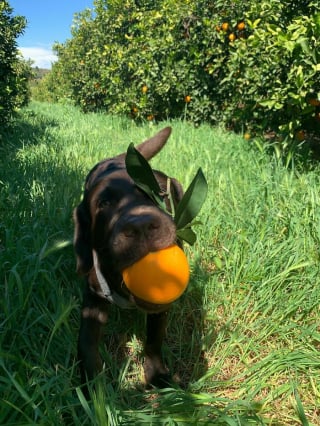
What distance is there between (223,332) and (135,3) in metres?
9.08

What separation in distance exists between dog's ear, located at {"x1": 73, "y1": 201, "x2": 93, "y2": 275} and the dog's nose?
63 centimetres

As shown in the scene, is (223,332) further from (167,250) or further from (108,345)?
(167,250)

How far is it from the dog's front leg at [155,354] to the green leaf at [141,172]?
654 mm

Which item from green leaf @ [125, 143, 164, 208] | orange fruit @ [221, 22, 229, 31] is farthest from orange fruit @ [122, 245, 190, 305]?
orange fruit @ [221, 22, 229, 31]

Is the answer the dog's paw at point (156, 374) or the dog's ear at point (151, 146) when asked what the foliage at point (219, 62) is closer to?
the dog's ear at point (151, 146)

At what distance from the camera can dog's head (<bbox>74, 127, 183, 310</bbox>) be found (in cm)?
133

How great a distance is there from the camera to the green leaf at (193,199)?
1.41m

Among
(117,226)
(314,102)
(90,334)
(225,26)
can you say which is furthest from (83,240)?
(225,26)

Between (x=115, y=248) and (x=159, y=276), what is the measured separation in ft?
0.74

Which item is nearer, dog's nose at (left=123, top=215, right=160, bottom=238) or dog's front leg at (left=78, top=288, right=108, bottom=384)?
dog's nose at (left=123, top=215, right=160, bottom=238)

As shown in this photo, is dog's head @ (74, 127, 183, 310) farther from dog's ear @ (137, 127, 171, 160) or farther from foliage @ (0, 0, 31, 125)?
foliage @ (0, 0, 31, 125)

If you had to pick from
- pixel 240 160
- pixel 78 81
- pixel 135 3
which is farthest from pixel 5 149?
pixel 78 81

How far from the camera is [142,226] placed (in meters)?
1.31

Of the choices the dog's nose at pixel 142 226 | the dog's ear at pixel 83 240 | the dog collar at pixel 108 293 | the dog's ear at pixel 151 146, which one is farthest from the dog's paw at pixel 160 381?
the dog's ear at pixel 151 146
